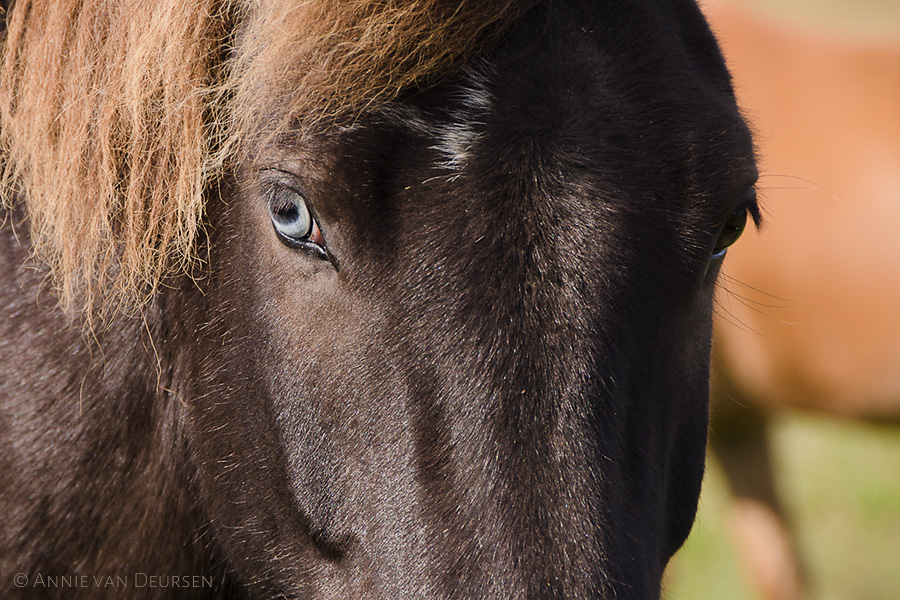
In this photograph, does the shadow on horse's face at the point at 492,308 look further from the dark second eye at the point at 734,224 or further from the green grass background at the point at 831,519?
the green grass background at the point at 831,519

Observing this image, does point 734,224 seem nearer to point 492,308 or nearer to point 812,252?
point 492,308

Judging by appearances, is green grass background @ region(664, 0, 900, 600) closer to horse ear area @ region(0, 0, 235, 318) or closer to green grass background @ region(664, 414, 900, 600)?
green grass background @ region(664, 414, 900, 600)

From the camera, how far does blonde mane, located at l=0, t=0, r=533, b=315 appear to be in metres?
1.29

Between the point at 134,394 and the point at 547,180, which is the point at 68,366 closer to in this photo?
the point at 134,394

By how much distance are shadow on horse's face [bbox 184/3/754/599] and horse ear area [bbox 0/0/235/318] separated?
115 millimetres

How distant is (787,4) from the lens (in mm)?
5023

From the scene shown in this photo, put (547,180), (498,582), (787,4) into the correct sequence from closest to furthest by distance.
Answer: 1. (498,582)
2. (547,180)
3. (787,4)

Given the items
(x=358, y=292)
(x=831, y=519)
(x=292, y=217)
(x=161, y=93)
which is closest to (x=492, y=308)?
(x=358, y=292)

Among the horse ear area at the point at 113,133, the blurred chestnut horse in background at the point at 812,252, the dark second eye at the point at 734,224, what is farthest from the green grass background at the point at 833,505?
the horse ear area at the point at 113,133

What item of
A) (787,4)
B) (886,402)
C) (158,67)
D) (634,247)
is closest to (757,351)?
(886,402)

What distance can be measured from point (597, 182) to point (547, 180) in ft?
0.25

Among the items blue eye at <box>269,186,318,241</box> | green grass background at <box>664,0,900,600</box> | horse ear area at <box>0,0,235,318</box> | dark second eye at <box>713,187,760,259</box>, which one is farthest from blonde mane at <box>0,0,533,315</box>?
green grass background at <box>664,0,900,600</box>

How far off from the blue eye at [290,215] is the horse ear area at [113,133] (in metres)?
0.15

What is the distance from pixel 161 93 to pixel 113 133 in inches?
4.4
